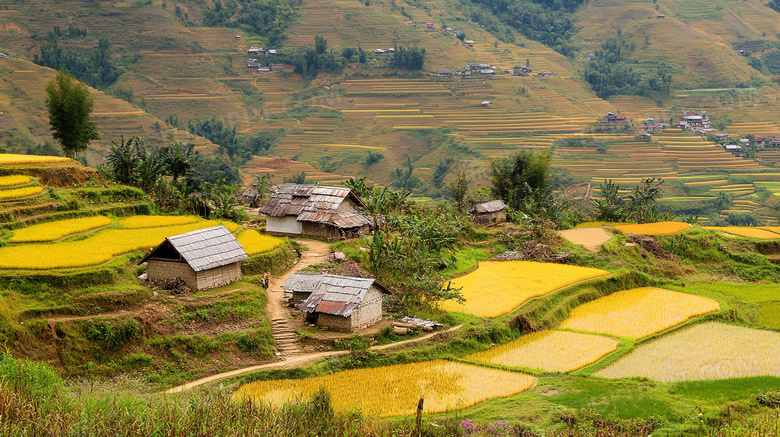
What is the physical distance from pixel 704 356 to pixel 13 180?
20747 mm

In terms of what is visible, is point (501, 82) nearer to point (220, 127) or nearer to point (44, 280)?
point (220, 127)

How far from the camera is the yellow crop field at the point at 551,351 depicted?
15586 mm

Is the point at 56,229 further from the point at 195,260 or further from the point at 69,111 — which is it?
the point at 69,111

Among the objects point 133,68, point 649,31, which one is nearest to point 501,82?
point 649,31

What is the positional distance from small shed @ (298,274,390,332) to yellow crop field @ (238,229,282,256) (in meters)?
3.70

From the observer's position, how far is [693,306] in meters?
20.7

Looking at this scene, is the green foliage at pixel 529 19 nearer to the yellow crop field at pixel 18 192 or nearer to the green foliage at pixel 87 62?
the green foliage at pixel 87 62

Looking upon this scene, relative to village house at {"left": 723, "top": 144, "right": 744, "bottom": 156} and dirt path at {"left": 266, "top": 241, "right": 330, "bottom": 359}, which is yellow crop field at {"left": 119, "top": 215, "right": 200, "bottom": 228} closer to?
dirt path at {"left": 266, "top": 241, "right": 330, "bottom": 359}

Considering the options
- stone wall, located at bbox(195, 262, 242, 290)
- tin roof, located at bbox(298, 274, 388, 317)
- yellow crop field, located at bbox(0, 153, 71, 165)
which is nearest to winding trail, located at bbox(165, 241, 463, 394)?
tin roof, located at bbox(298, 274, 388, 317)

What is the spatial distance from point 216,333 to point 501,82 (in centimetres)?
6128

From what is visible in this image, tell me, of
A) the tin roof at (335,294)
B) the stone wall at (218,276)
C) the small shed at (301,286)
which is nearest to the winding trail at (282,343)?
the small shed at (301,286)

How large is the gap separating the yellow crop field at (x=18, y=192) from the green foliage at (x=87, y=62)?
171 feet

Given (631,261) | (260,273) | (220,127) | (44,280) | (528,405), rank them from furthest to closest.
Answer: (220,127), (631,261), (260,273), (44,280), (528,405)

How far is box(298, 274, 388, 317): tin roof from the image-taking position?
623 inches
